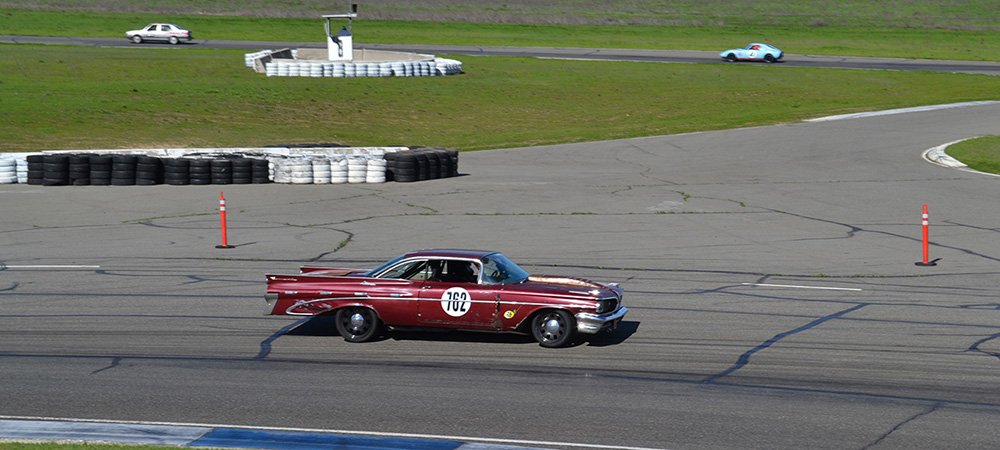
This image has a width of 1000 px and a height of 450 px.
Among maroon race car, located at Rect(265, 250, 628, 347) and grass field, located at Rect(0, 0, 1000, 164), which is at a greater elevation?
grass field, located at Rect(0, 0, 1000, 164)

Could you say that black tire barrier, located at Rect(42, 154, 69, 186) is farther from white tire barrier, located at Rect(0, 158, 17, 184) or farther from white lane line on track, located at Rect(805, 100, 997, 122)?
white lane line on track, located at Rect(805, 100, 997, 122)

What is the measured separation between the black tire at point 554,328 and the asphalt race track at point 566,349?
0.18 metres

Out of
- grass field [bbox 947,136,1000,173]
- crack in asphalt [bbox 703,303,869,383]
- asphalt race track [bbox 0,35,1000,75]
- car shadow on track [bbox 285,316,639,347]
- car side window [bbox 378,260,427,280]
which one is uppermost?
asphalt race track [bbox 0,35,1000,75]

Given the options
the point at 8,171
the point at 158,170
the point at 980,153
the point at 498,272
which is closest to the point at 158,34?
the point at 8,171

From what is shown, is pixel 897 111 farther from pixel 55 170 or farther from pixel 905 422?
pixel 905 422

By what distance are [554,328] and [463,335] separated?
4.39 ft

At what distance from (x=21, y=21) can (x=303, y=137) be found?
43689 millimetres

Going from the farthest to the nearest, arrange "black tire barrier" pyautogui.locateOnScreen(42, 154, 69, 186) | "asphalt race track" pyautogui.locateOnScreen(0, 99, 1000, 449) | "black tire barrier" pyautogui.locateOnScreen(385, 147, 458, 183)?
"black tire barrier" pyautogui.locateOnScreen(385, 147, 458, 183) < "black tire barrier" pyautogui.locateOnScreen(42, 154, 69, 186) < "asphalt race track" pyautogui.locateOnScreen(0, 99, 1000, 449)

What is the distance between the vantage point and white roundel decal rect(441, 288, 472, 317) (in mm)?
10711

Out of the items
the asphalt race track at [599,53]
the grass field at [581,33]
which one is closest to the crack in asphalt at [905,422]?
the asphalt race track at [599,53]

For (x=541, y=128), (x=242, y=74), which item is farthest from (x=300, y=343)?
(x=242, y=74)

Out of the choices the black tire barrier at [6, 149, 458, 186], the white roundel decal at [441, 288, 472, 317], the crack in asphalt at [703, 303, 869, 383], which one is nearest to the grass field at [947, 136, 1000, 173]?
the black tire barrier at [6, 149, 458, 186]

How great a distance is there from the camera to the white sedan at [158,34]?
58062mm

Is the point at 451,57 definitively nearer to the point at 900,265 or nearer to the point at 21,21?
the point at 21,21
